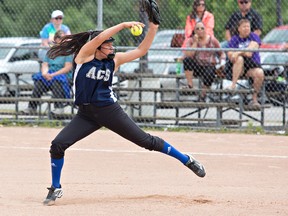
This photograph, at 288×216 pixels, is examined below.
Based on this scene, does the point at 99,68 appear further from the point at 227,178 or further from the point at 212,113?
the point at 212,113

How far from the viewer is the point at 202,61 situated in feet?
47.2

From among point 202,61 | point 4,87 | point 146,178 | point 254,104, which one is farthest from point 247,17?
point 146,178

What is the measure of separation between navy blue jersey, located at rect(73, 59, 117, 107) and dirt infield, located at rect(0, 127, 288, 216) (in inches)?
→ 37.7

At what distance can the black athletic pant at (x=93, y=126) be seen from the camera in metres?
7.85

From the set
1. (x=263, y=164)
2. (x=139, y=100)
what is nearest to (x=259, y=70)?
(x=139, y=100)

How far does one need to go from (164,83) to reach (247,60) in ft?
7.30

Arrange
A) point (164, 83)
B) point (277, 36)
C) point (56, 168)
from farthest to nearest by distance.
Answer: point (277, 36) → point (164, 83) → point (56, 168)

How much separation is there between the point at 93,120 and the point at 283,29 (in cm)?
1055

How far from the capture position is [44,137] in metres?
13.3

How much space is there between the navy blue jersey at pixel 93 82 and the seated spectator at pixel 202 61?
6.59 metres

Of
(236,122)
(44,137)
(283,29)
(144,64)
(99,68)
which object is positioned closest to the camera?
(99,68)

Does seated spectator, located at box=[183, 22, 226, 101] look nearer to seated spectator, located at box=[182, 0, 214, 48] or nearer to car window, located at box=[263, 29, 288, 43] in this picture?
seated spectator, located at box=[182, 0, 214, 48]

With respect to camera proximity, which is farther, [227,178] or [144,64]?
[144,64]

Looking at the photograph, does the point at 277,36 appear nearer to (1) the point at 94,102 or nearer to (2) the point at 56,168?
(1) the point at 94,102
